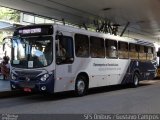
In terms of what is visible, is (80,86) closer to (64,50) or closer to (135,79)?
(64,50)

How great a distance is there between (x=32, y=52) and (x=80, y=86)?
280 cm

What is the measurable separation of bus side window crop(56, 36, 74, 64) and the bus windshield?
1.04 feet

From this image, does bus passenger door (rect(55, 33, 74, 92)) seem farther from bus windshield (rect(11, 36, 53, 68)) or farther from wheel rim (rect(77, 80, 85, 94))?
wheel rim (rect(77, 80, 85, 94))

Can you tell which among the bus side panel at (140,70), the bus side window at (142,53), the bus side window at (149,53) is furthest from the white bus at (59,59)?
the bus side window at (149,53)

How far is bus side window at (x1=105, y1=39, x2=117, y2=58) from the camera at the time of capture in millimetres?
17859

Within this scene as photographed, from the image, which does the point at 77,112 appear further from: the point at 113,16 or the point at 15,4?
the point at 113,16

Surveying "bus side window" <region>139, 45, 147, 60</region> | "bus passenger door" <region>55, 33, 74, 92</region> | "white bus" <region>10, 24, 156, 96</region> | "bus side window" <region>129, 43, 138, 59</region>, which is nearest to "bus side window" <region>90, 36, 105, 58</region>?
"white bus" <region>10, 24, 156, 96</region>

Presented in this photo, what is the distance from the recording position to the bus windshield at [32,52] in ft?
44.3

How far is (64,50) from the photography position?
14164mm

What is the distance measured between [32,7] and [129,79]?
7166 millimetres

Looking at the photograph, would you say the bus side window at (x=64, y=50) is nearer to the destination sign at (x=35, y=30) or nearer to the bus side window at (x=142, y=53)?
the destination sign at (x=35, y=30)

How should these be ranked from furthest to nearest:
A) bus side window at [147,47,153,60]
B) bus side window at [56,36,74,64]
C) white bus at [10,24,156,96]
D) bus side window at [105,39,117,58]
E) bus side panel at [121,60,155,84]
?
1. bus side window at [147,47,153,60]
2. bus side panel at [121,60,155,84]
3. bus side window at [105,39,117,58]
4. bus side window at [56,36,74,64]
5. white bus at [10,24,156,96]

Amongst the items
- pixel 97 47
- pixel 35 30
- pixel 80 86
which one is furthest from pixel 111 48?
pixel 35 30

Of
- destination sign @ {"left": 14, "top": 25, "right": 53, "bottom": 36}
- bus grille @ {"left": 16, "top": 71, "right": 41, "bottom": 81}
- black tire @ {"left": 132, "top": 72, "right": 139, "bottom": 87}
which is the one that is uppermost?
destination sign @ {"left": 14, "top": 25, "right": 53, "bottom": 36}
